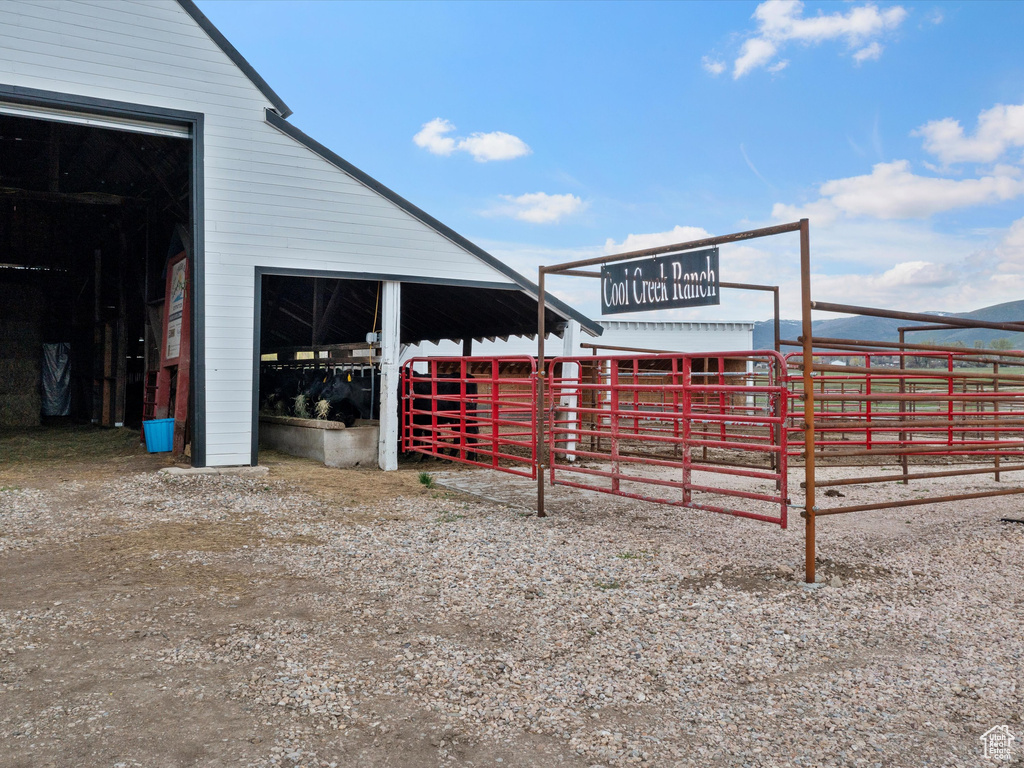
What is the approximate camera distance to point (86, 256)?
17.1 m

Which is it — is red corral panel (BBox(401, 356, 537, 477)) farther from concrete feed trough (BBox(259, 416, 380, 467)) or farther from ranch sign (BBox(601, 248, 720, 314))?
ranch sign (BBox(601, 248, 720, 314))

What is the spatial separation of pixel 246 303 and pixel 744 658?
8002mm

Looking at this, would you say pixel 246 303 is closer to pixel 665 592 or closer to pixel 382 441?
pixel 382 441

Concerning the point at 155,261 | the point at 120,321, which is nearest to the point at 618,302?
the point at 155,261

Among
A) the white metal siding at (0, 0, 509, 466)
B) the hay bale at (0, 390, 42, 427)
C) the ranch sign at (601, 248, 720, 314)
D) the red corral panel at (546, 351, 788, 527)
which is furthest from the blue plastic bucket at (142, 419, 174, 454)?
the hay bale at (0, 390, 42, 427)

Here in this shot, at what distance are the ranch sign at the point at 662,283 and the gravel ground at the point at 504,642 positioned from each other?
6.46 feet

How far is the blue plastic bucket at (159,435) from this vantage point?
1086 centimetres

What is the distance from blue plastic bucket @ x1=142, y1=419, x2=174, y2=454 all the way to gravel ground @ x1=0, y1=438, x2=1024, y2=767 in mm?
3935

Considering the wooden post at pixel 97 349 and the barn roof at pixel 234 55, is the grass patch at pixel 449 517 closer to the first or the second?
the barn roof at pixel 234 55

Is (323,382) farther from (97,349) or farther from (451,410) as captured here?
(97,349)

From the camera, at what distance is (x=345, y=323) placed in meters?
16.9

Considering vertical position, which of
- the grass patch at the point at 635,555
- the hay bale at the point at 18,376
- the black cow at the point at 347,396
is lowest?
the grass patch at the point at 635,555

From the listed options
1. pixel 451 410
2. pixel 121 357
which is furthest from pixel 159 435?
pixel 121 357

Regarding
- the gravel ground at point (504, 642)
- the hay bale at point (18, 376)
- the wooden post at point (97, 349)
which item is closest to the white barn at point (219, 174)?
the gravel ground at point (504, 642)
